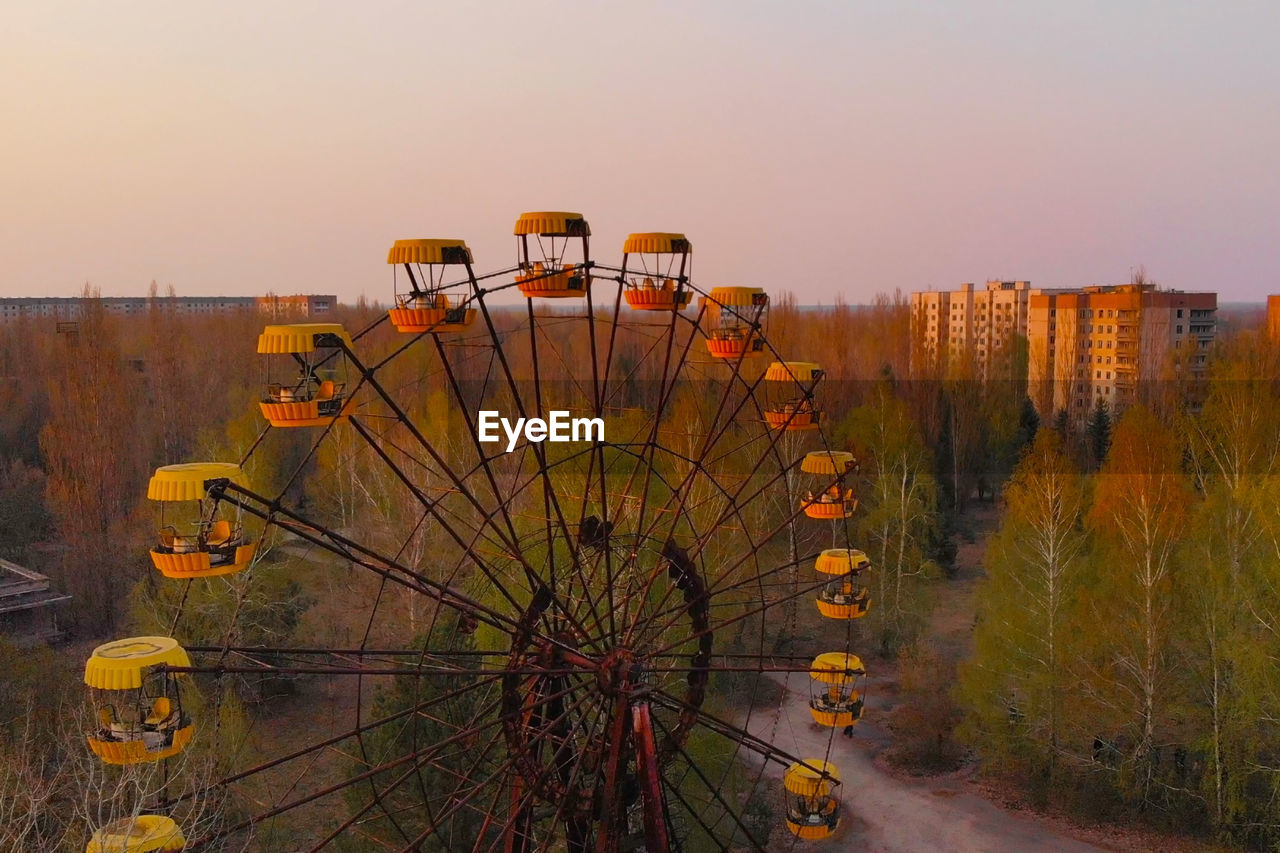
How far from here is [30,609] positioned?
2688cm

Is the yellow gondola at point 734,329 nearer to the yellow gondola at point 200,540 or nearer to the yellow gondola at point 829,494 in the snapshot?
the yellow gondola at point 829,494

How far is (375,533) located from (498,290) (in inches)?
896

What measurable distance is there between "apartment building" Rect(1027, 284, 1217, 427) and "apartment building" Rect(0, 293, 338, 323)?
38.3 meters

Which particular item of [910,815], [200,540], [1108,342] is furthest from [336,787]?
[1108,342]

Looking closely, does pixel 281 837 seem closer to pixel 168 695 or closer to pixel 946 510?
pixel 168 695

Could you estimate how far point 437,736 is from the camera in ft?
50.1

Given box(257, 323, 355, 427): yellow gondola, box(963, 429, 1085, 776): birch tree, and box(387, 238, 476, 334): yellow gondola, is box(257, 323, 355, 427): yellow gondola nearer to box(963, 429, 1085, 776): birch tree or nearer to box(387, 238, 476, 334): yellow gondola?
box(387, 238, 476, 334): yellow gondola

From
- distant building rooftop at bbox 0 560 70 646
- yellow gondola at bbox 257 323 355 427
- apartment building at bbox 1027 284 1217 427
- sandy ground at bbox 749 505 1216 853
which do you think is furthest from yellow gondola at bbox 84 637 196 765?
apartment building at bbox 1027 284 1217 427

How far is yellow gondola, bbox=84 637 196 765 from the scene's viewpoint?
9.16 m

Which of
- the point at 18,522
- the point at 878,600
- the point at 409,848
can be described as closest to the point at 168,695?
the point at 409,848

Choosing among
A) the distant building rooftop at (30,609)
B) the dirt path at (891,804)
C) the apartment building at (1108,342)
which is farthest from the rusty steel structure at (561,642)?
the apartment building at (1108,342)

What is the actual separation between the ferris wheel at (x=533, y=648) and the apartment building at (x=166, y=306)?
2378cm

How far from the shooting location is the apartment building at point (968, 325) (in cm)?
4503

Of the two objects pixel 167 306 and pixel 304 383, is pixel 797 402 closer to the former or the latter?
pixel 304 383
